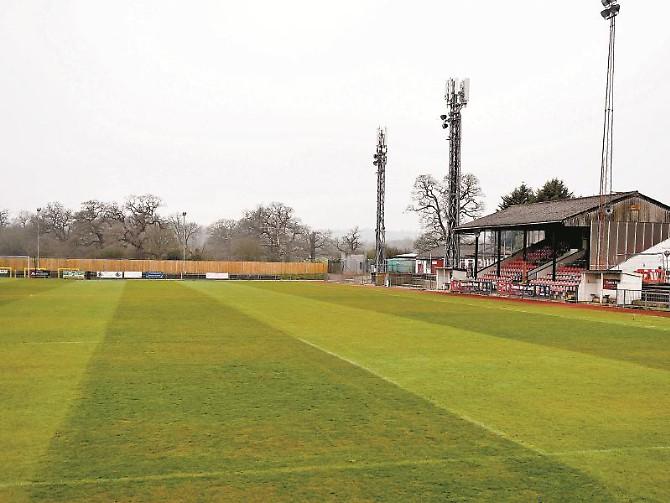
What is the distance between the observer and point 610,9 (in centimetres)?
3491

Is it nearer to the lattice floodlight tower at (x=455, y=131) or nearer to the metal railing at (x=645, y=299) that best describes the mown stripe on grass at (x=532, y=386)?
the metal railing at (x=645, y=299)

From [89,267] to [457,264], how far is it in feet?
168

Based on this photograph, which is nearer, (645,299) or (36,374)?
(36,374)

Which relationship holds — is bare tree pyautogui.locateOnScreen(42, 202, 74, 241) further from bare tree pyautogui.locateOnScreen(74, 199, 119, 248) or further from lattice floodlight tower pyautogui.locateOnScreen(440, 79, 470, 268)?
lattice floodlight tower pyautogui.locateOnScreen(440, 79, 470, 268)

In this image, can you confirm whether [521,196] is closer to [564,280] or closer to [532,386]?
[564,280]

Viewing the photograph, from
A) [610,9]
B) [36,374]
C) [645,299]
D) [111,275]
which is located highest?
[610,9]

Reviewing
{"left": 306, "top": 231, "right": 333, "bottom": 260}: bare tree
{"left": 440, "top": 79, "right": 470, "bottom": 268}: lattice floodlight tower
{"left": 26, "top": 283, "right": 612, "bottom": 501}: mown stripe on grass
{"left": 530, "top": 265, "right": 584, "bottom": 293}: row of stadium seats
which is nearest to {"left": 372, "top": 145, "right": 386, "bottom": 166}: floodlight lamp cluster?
{"left": 440, "top": 79, "right": 470, "bottom": 268}: lattice floodlight tower

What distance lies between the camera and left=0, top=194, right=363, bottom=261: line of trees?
9831 cm

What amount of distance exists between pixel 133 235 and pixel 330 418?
96.9 metres

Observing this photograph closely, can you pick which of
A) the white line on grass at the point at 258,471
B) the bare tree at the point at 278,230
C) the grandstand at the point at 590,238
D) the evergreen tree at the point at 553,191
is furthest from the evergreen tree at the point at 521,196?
the white line on grass at the point at 258,471

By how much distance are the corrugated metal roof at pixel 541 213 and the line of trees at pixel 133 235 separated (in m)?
53.1

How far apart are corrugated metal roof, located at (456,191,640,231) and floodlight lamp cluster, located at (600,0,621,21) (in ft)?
35.6

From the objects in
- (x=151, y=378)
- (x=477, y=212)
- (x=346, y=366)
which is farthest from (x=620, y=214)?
(x=477, y=212)

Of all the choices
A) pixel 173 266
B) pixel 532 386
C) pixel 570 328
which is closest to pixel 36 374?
pixel 532 386
